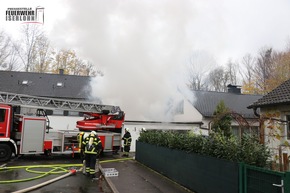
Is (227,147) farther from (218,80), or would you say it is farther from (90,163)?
(218,80)

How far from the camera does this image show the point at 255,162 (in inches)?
232

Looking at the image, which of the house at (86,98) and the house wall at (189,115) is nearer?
the house at (86,98)

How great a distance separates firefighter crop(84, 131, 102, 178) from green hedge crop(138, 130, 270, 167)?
269 cm

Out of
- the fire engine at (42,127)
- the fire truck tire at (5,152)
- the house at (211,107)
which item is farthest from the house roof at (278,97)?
the fire truck tire at (5,152)

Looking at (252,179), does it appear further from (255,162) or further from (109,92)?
(109,92)

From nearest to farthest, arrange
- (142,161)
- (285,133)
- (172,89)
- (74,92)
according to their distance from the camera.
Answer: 1. (285,133)
2. (142,161)
3. (172,89)
4. (74,92)

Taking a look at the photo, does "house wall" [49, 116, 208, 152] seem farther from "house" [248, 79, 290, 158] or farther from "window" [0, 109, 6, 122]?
"window" [0, 109, 6, 122]

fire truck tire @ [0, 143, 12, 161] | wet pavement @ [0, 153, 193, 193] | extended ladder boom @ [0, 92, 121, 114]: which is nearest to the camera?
wet pavement @ [0, 153, 193, 193]

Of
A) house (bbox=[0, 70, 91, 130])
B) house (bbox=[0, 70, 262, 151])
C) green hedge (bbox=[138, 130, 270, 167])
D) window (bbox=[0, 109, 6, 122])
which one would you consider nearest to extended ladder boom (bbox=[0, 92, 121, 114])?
window (bbox=[0, 109, 6, 122])

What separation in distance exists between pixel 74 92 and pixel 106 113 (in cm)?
1184

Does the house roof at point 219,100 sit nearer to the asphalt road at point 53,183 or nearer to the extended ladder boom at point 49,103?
the extended ladder boom at point 49,103

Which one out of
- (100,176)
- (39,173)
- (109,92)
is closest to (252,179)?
(100,176)

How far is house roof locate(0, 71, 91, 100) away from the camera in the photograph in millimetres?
25812

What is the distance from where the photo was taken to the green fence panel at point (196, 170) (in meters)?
6.08
